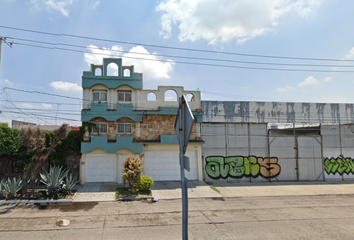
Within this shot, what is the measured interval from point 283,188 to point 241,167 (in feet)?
11.6

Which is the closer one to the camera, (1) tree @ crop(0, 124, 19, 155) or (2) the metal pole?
(2) the metal pole

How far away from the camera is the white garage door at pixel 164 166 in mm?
17484

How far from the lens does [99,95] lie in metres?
17.8

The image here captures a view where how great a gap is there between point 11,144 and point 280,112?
2817 cm

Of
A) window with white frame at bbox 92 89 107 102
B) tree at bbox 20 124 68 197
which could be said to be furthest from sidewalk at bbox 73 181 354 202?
window with white frame at bbox 92 89 107 102

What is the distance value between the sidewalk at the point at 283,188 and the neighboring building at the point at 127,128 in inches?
125

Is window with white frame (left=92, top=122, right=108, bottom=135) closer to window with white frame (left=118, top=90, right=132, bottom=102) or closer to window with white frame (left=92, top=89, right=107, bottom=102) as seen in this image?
window with white frame (left=92, top=89, right=107, bottom=102)

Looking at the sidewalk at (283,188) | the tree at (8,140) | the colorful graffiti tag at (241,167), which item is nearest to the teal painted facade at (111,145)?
the tree at (8,140)

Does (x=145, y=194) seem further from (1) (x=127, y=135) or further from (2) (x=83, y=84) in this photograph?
(2) (x=83, y=84)

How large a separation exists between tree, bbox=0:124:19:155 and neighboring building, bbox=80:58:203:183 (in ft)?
14.3

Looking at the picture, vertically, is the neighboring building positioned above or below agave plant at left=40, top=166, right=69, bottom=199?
Result: above

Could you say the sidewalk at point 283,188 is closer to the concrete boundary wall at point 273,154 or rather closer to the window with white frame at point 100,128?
the concrete boundary wall at point 273,154

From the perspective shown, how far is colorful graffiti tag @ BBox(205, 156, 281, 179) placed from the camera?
59.5 ft

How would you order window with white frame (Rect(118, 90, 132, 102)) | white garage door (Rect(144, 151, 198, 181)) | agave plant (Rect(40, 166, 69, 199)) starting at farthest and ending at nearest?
1. window with white frame (Rect(118, 90, 132, 102))
2. white garage door (Rect(144, 151, 198, 181))
3. agave plant (Rect(40, 166, 69, 199))
